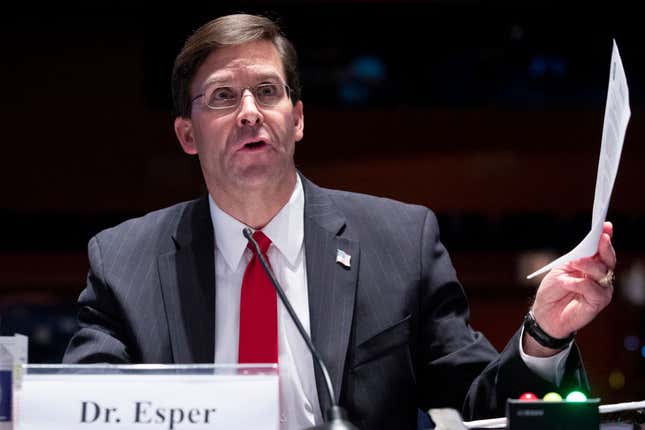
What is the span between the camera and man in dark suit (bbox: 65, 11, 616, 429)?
201 centimetres

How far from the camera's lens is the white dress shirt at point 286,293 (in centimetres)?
197

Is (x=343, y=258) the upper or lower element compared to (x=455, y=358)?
upper

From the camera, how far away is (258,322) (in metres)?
1.98

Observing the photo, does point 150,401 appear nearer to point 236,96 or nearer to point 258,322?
point 258,322

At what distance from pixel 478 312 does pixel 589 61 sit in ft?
5.58

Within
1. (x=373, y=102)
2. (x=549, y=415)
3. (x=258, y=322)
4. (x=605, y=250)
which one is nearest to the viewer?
(x=549, y=415)

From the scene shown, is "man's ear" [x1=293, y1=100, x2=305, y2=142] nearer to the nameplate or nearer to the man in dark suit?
the man in dark suit

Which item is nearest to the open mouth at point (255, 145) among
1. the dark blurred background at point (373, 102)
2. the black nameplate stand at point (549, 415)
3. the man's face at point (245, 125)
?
the man's face at point (245, 125)

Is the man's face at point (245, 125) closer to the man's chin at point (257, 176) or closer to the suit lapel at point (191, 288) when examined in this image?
the man's chin at point (257, 176)

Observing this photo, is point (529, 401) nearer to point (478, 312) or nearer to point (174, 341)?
point (174, 341)

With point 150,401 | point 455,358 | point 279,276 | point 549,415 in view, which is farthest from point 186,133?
point 549,415

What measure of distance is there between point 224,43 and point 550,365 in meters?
0.98

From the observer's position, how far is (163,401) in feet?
4.97

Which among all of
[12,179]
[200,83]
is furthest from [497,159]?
[200,83]
